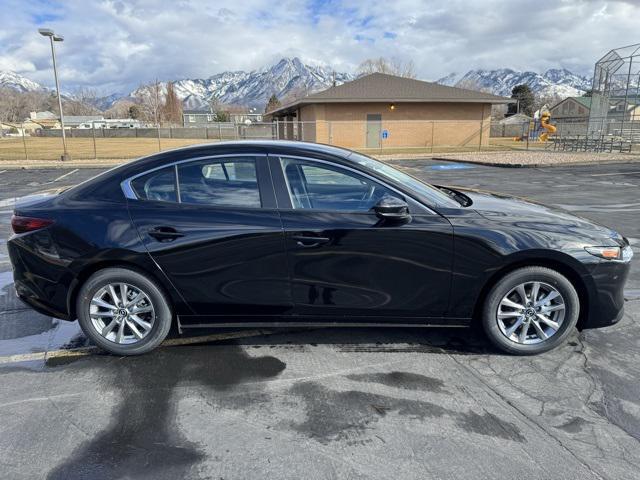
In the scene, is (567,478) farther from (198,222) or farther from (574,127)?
(574,127)

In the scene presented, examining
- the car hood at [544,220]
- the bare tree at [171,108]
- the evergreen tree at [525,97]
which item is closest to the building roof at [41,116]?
the bare tree at [171,108]

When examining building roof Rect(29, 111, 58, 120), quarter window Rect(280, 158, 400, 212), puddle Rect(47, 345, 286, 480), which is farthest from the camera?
building roof Rect(29, 111, 58, 120)

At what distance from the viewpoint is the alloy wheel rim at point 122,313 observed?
359 cm

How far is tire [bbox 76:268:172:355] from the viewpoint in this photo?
3545mm

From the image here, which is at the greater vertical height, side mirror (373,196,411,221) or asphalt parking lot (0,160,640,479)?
side mirror (373,196,411,221)

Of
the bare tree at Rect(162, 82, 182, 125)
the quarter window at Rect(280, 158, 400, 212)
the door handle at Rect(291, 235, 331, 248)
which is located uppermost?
the bare tree at Rect(162, 82, 182, 125)

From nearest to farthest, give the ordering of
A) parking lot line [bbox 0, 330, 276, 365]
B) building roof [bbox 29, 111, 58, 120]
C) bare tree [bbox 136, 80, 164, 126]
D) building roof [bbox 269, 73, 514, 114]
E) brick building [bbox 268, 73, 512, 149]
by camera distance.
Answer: parking lot line [bbox 0, 330, 276, 365], building roof [bbox 269, 73, 514, 114], brick building [bbox 268, 73, 512, 149], bare tree [bbox 136, 80, 164, 126], building roof [bbox 29, 111, 58, 120]

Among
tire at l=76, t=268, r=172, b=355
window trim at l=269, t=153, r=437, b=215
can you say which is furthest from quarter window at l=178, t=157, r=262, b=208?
tire at l=76, t=268, r=172, b=355

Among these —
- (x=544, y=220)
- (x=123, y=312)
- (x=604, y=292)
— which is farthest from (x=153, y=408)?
(x=604, y=292)

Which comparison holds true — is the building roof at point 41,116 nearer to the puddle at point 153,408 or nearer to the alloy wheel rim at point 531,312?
the puddle at point 153,408

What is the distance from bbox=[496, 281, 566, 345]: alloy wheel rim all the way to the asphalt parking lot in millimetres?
202

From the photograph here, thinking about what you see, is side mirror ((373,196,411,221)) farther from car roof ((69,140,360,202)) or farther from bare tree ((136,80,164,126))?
bare tree ((136,80,164,126))

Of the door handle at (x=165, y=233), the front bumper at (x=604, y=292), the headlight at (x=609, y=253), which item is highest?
the door handle at (x=165, y=233)

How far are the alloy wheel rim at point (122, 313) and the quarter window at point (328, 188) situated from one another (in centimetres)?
142
